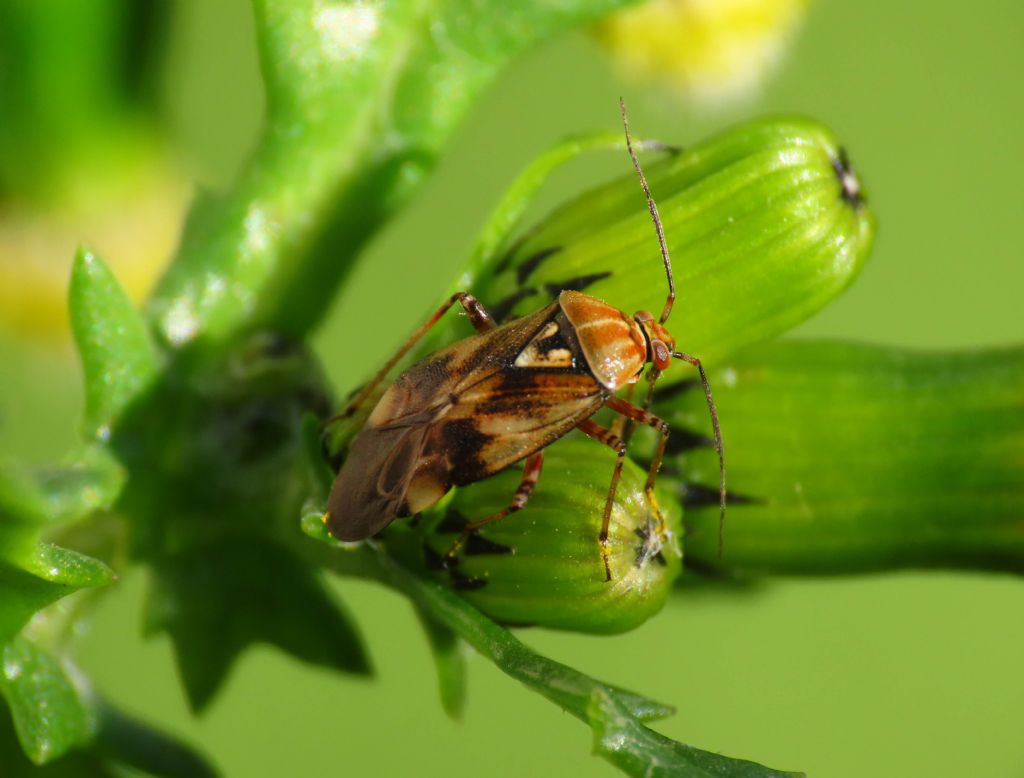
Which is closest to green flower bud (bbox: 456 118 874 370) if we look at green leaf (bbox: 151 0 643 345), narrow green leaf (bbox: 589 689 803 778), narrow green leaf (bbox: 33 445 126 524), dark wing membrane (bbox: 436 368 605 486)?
dark wing membrane (bbox: 436 368 605 486)

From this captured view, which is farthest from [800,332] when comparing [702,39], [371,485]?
[371,485]

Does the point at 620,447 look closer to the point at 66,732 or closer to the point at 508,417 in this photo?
the point at 508,417

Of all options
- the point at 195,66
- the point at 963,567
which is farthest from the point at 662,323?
the point at 195,66

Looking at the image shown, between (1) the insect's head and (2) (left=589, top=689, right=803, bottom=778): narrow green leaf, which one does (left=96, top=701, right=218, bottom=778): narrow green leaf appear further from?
(1) the insect's head

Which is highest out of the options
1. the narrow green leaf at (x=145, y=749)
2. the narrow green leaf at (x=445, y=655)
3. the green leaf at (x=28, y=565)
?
the narrow green leaf at (x=445, y=655)

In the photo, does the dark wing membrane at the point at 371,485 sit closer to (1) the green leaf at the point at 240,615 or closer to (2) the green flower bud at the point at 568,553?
(2) the green flower bud at the point at 568,553

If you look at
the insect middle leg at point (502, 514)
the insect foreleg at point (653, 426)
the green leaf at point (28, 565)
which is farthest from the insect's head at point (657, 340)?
the green leaf at point (28, 565)

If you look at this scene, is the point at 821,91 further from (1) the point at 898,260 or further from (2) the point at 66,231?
(2) the point at 66,231
